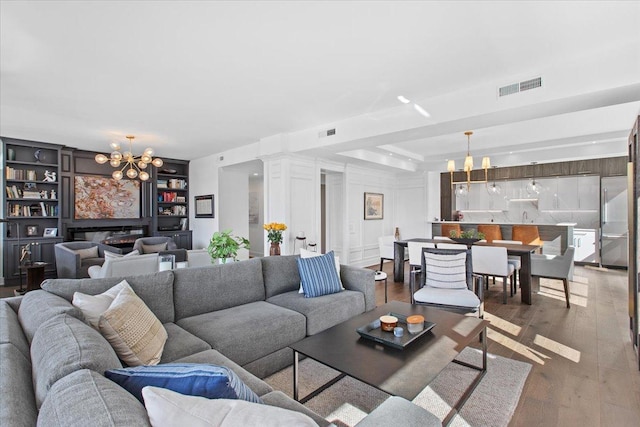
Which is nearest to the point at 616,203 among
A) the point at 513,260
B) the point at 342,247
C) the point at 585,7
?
the point at 513,260

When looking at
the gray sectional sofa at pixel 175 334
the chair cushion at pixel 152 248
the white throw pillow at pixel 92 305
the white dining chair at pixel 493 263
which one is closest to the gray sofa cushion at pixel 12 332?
the gray sectional sofa at pixel 175 334

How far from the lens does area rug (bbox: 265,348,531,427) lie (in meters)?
2.04

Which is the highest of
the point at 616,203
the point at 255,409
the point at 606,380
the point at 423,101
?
the point at 423,101

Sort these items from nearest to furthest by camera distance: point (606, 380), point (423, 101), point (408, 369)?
point (408, 369)
point (606, 380)
point (423, 101)

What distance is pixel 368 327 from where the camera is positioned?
2307mm

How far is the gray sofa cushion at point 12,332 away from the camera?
1.28 meters

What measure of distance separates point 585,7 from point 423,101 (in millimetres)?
1797

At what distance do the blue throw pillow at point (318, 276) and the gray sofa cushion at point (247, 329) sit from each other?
43cm

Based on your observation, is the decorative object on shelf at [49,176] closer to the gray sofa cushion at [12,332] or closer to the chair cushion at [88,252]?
the chair cushion at [88,252]

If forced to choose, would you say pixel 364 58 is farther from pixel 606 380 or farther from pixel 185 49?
pixel 606 380

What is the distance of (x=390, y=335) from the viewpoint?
2186 millimetres

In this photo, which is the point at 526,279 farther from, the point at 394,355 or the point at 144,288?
the point at 144,288

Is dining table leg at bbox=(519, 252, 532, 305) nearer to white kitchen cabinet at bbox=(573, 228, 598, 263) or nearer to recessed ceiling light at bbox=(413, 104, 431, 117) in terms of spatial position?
recessed ceiling light at bbox=(413, 104, 431, 117)

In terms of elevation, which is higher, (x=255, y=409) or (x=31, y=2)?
(x=31, y=2)
